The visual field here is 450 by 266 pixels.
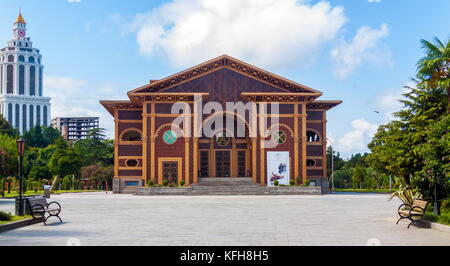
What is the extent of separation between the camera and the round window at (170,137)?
4672 centimetres

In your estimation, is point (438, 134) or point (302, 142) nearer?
point (438, 134)

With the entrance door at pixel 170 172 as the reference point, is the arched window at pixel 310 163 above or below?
above

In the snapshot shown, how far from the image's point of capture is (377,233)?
1409 cm

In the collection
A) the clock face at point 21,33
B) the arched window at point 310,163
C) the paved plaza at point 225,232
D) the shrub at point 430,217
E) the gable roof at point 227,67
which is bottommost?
the paved plaza at point 225,232

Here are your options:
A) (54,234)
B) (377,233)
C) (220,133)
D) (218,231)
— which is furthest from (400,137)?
(220,133)

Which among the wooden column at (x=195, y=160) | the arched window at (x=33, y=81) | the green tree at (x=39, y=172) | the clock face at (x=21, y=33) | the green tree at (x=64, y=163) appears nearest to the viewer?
the wooden column at (x=195, y=160)

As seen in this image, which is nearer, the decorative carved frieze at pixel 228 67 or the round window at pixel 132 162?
the decorative carved frieze at pixel 228 67

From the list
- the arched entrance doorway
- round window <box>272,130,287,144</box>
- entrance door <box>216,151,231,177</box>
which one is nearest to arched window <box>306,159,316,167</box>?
round window <box>272,130,287,144</box>

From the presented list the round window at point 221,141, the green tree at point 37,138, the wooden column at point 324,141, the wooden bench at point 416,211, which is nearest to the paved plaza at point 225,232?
the wooden bench at point 416,211

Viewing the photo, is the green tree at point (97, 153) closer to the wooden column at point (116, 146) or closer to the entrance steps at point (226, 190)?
the wooden column at point (116, 146)

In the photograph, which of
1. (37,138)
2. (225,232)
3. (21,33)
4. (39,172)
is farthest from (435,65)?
(21,33)
